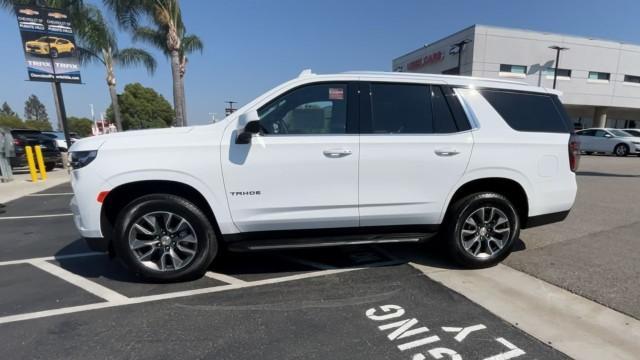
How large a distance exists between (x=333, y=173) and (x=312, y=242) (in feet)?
2.37

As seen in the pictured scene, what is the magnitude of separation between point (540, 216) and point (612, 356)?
172 centimetres

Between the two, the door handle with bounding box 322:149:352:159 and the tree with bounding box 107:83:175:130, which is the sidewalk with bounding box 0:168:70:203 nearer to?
the door handle with bounding box 322:149:352:159

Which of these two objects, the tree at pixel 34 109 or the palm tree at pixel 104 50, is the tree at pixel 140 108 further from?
the tree at pixel 34 109

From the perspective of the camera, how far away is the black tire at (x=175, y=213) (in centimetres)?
329

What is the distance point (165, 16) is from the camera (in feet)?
52.5

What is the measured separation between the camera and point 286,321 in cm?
285

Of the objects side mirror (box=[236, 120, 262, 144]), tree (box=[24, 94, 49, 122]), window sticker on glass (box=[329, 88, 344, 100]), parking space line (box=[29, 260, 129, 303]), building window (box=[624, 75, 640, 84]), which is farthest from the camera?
tree (box=[24, 94, 49, 122])

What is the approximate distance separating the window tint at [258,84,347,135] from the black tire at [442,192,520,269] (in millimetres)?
1499

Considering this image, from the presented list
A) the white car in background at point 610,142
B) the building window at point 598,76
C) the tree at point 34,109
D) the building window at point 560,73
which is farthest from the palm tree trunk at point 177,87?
the tree at point 34,109

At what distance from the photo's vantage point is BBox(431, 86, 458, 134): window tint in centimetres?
359

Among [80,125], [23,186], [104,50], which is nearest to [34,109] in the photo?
[80,125]

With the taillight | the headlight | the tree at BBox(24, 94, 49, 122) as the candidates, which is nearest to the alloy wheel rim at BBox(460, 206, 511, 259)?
the taillight

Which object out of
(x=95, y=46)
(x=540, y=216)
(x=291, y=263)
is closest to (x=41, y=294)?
(x=291, y=263)

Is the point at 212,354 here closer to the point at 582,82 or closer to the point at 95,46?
the point at 95,46
